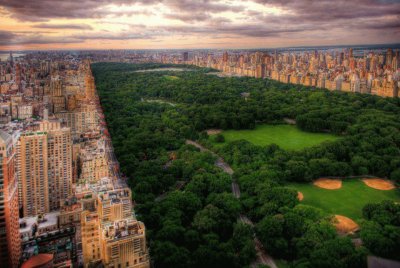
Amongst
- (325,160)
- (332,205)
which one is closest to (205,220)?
(332,205)

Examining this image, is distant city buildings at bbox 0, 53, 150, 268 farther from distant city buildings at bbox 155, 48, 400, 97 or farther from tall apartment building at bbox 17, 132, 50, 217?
distant city buildings at bbox 155, 48, 400, 97

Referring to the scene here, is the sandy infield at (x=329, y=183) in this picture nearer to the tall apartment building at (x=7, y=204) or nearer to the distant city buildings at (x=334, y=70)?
the tall apartment building at (x=7, y=204)

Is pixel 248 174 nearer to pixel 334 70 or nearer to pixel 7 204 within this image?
pixel 7 204

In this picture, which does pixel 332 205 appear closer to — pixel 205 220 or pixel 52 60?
pixel 205 220

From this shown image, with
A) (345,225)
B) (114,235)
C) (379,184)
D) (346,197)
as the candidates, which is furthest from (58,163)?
(379,184)

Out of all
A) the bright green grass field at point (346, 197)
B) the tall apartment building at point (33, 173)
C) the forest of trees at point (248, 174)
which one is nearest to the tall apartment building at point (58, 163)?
the tall apartment building at point (33, 173)
